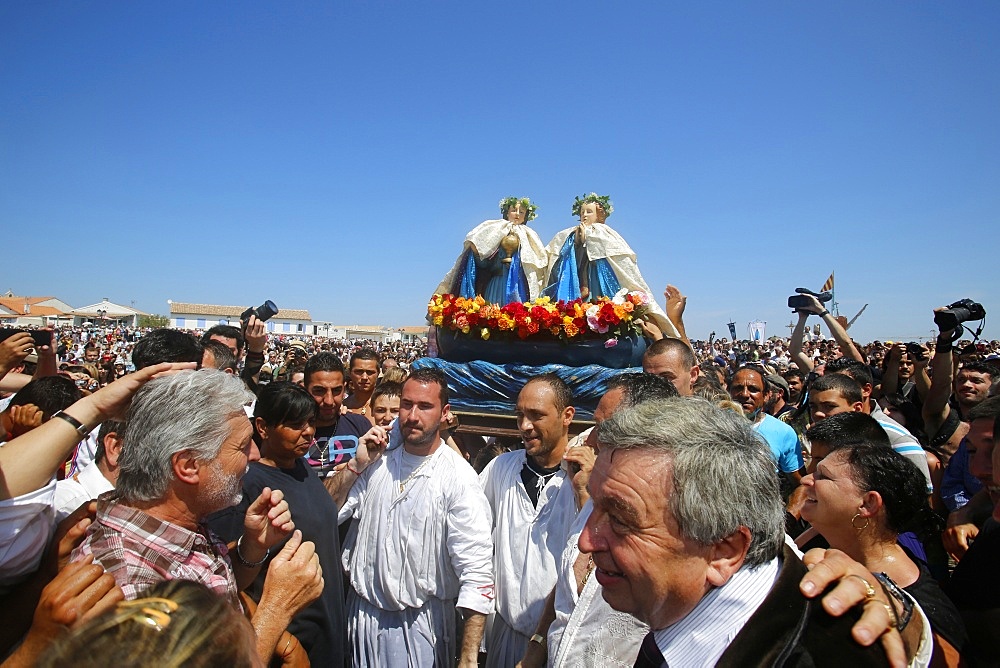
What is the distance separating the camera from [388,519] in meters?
3.10

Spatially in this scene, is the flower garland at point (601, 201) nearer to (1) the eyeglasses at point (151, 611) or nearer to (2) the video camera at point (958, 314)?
(2) the video camera at point (958, 314)

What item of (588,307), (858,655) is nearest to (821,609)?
(858,655)

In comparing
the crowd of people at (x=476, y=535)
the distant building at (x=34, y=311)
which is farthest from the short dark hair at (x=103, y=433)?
the distant building at (x=34, y=311)

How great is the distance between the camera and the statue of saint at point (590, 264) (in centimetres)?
856

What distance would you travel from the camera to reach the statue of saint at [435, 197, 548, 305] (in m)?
9.02

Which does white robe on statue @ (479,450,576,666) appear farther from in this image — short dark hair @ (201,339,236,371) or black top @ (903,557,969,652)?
short dark hair @ (201,339,236,371)

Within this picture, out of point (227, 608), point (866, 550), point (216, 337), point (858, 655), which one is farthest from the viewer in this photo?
point (216, 337)

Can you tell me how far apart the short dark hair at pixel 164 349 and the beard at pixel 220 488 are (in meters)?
1.49

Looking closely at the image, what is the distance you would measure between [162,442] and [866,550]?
2.43 m

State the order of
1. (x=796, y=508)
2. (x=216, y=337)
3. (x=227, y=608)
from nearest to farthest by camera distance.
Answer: (x=227, y=608) < (x=796, y=508) < (x=216, y=337)

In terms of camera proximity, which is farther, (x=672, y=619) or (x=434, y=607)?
(x=434, y=607)

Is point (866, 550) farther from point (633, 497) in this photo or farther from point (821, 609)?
point (633, 497)

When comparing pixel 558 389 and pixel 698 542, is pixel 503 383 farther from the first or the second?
pixel 698 542

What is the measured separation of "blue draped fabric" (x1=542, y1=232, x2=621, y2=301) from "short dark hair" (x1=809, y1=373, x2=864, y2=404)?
4.36m
